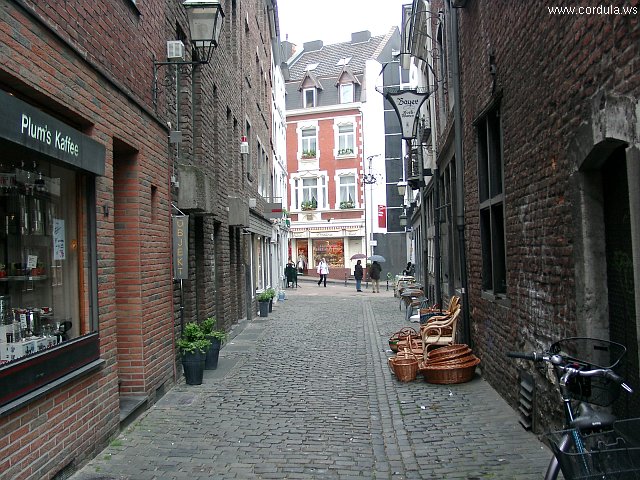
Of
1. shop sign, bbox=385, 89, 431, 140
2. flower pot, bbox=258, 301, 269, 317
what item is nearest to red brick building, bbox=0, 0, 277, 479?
shop sign, bbox=385, 89, 431, 140

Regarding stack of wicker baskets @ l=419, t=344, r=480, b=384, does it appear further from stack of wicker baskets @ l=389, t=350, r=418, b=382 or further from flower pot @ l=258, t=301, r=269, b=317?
flower pot @ l=258, t=301, r=269, b=317

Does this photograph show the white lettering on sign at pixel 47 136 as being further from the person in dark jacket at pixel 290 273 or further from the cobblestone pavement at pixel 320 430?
the person in dark jacket at pixel 290 273

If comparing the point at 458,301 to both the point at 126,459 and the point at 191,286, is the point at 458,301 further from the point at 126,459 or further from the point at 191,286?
the point at 126,459

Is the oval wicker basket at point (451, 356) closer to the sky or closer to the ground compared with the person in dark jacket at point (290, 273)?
closer to the ground

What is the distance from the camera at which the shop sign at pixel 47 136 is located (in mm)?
4123

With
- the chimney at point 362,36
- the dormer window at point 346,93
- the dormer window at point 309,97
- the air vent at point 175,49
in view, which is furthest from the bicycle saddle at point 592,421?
the chimney at point 362,36

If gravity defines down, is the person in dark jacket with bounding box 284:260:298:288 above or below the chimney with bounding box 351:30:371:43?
below

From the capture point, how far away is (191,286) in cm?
1038

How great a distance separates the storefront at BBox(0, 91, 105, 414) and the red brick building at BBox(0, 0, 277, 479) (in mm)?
13

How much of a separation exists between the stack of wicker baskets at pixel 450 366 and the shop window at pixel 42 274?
469 centimetres

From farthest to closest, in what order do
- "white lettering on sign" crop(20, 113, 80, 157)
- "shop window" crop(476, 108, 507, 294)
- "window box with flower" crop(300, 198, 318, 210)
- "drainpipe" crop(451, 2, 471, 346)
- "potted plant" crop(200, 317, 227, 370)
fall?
"window box with flower" crop(300, 198, 318, 210) → "drainpipe" crop(451, 2, 471, 346) → "potted plant" crop(200, 317, 227, 370) → "shop window" crop(476, 108, 507, 294) → "white lettering on sign" crop(20, 113, 80, 157)

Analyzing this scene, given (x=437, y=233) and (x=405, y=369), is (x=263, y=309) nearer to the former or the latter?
(x=437, y=233)

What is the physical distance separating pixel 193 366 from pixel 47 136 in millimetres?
4709

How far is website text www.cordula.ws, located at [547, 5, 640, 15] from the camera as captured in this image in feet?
12.0
